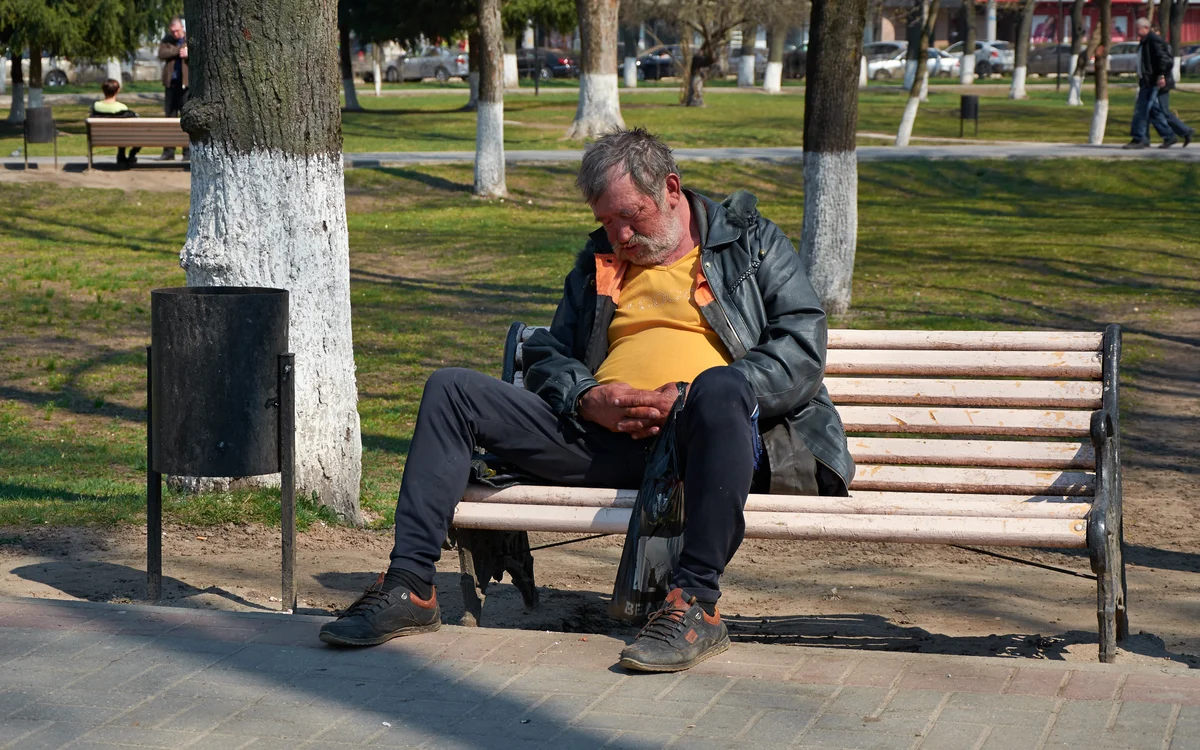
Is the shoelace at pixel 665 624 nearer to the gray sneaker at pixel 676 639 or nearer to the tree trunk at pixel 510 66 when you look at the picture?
the gray sneaker at pixel 676 639

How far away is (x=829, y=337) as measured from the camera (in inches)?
183

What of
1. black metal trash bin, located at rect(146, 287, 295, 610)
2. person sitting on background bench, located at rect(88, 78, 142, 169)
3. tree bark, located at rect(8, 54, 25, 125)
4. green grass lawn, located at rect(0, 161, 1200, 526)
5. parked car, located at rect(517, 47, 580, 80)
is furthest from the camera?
parked car, located at rect(517, 47, 580, 80)

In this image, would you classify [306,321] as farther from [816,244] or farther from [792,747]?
[816,244]

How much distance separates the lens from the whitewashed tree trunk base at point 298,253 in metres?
5.37

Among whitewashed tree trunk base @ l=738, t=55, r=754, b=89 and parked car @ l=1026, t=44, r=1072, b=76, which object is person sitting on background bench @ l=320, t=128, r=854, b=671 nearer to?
whitewashed tree trunk base @ l=738, t=55, r=754, b=89

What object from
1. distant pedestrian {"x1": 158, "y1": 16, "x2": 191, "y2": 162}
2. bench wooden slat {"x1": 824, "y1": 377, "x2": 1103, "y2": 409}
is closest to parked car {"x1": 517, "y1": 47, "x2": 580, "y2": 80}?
distant pedestrian {"x1": 158, "y1": 16, "x2": 191, "y2": 162}

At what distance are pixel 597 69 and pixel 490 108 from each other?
6.10 meters

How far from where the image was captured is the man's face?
13.5ft

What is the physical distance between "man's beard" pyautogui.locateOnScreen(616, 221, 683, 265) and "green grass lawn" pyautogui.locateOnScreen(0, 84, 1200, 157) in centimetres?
1828

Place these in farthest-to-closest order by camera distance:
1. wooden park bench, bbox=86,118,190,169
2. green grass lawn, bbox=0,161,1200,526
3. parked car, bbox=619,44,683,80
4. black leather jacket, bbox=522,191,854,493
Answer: parked car, bbox=619,44,683,80, wooden park bench, bbox=86,118,190,169, green grass lawn, bbox=0,161,1200,526, black leather jacket, bbox=522,191,854,493

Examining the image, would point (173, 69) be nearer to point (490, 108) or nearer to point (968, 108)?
point (490, 108)

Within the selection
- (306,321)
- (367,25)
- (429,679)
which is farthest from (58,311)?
(367,25)

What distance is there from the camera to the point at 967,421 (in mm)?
4418

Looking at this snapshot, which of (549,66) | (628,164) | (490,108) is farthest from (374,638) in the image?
(549,66)
